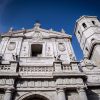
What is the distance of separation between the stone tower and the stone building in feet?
0.34

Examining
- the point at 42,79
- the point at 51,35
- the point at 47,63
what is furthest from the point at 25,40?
the point at 42,79

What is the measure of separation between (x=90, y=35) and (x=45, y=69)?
9.08 m

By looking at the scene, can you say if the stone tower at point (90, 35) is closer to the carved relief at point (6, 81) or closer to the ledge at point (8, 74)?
the ledge at point (8, 74)

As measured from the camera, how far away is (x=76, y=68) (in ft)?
44.4

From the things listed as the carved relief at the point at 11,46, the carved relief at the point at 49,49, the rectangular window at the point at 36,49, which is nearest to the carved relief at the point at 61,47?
the carved relief at the point at 49,49

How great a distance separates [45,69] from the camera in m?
13.7

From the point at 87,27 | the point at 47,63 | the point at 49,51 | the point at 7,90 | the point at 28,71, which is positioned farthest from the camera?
the point at 87,27

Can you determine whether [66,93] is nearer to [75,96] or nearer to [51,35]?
[75,96]

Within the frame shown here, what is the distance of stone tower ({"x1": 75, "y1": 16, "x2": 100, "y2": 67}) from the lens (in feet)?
59.0

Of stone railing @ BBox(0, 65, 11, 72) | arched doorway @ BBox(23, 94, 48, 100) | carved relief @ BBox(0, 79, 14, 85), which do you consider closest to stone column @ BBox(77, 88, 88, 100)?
arched doorway @ BBox(23, 94, 48, 100)

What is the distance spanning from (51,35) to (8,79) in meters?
7.83

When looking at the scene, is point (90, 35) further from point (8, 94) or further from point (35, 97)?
point (8, 94)

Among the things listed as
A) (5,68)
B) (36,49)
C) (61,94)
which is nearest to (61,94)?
(61,94)

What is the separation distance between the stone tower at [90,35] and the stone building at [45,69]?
0.10m
